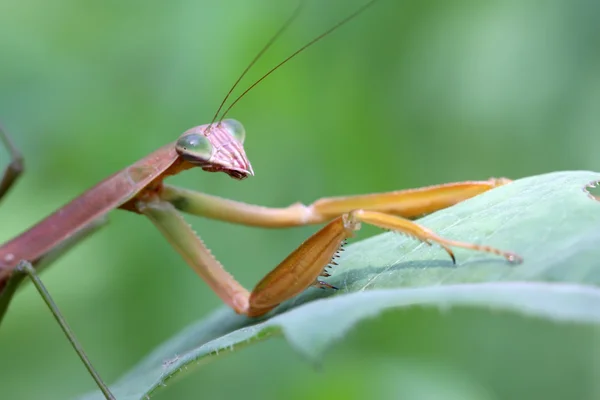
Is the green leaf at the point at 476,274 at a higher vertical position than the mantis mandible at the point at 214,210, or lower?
lower

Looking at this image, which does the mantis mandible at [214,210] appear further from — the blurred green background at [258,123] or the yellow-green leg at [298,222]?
the blurred green background at [258,123]

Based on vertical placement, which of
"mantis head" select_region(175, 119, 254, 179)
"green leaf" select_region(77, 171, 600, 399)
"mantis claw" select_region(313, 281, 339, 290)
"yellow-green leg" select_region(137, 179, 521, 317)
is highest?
"mantis head" select_region(175, 119, 254, 179)

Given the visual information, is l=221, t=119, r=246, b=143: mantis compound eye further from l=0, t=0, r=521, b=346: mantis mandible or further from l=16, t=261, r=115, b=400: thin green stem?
l=16, t=261, r=115, b=400: thin green stem

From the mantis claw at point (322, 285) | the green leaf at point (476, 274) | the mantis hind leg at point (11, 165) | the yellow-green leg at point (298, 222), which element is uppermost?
the mantis hind leg at point (11, 165)

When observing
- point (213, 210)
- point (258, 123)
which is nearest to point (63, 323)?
point (213, 210)

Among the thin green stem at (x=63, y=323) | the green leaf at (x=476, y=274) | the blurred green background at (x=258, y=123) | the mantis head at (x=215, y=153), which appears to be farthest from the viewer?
the blurred green background at (x=258, y=123)

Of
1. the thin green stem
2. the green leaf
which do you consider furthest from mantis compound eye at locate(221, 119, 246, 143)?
the thin green stem

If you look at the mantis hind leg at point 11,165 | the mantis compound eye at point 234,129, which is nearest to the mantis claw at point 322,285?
the mantis compound eye at point 234,129

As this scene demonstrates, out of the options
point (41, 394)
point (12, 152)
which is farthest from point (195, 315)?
point (12, 152)
